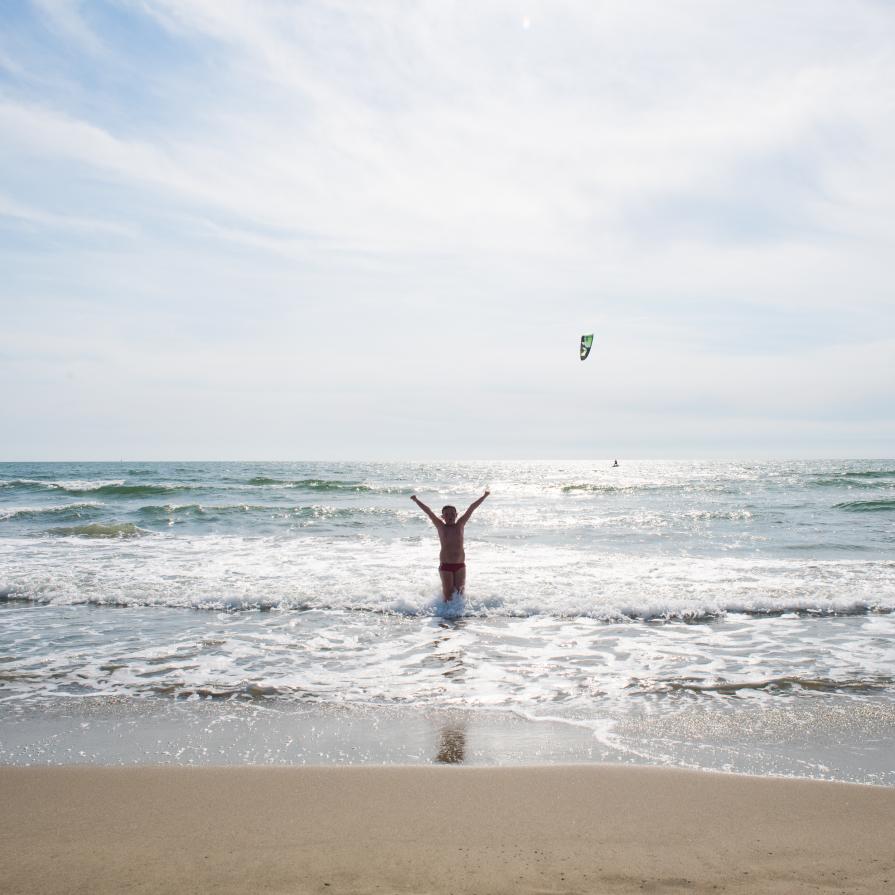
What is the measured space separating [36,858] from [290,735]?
6.37ft

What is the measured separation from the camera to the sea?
4.72 meters

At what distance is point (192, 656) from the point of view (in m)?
7.23

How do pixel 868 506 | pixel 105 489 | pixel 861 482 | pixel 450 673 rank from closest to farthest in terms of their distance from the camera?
1. pixel 450 673
2. pixel 868 506
3. pixel 105 489
4. pixel 861 482

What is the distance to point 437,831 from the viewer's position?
11.1 feet

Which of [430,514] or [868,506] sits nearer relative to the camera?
[430,514]

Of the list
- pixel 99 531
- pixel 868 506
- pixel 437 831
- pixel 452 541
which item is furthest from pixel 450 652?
pixel 868 506

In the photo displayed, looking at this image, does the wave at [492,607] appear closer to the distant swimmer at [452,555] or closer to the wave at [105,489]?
the distant swimmer at [452,555]

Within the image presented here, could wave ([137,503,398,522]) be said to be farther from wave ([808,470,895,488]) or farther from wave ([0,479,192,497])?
wave ([808,470,895,488])

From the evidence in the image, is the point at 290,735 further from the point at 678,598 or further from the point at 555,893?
the point at 678,598

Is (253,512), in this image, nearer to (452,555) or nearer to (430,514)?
(430,514)

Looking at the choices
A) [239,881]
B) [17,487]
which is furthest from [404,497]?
[239,881]

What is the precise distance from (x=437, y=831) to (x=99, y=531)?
61.6ft

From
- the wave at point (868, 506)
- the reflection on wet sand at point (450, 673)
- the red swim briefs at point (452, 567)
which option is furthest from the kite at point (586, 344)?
the wave at point (868, 506)

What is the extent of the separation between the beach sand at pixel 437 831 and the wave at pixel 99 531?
16043mm
